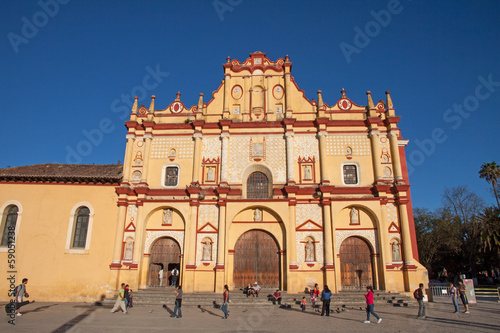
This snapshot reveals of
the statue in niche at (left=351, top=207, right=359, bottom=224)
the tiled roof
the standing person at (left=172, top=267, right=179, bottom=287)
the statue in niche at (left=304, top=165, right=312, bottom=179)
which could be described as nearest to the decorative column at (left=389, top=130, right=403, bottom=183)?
the statue in niche at (left=351, top=207, right=359, bottom=224)

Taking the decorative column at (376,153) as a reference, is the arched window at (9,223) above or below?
below

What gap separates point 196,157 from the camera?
22.6 m

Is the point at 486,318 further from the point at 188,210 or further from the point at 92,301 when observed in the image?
the point at 92,301

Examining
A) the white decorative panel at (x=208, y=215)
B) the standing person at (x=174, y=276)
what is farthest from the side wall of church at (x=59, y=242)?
the white decorative panel at (x=208, y=215)

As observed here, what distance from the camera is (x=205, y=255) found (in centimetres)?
2058

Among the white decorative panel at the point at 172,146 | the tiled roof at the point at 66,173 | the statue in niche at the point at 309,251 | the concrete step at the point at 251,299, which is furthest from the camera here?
the white decorative panel at the point at 172,146

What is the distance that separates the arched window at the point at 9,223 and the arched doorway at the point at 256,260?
47.2 ft

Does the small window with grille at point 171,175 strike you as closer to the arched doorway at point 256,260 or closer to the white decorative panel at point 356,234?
the arched doorway at point 256,260

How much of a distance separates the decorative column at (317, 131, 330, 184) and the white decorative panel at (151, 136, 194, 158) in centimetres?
876

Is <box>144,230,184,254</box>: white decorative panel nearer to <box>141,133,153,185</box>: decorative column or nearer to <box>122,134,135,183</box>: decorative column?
<box>141,133,153,185</box>: decorative column

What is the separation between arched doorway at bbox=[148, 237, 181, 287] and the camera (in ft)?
68.9

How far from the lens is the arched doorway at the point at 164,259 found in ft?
68.9

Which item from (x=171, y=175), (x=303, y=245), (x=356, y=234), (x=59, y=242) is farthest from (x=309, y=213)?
(x=59, y=242)

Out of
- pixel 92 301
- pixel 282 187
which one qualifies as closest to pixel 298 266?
pixel 282 187
